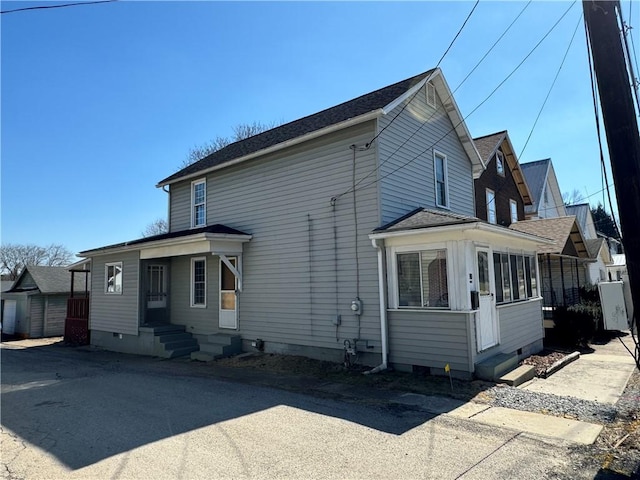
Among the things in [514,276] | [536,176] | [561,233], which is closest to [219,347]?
[514,276]

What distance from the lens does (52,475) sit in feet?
14.9

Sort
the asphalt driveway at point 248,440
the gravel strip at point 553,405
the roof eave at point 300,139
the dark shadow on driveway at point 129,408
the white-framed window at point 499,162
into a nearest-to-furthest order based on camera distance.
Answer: the asphalt driveway at point 248,440 < the dark shadow on driveway at point 129,408 < the gravel strip at point 553,405 < the roof eave at point 300,139 < the white-framed window at point 499,162

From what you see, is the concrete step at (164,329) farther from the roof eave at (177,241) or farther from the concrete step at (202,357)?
the roof eave at (177,241)

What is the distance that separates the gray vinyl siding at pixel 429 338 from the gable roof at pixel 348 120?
4830mm

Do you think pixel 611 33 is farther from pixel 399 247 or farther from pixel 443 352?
pixel 443 352

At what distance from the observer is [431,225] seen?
878 cm

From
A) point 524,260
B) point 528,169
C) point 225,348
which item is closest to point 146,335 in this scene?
point 225,348

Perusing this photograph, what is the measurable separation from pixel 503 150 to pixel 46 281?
27097mm

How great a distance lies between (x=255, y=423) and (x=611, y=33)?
22.5 ft

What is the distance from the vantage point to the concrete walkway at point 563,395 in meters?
5.74

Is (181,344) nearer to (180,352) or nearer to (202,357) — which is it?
(180,352)

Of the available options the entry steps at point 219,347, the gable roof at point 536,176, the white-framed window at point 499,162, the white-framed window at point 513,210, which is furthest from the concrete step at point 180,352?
the gable roof at point 536,176

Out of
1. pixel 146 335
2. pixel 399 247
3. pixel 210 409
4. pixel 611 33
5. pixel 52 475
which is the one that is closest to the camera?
pixel 52 475

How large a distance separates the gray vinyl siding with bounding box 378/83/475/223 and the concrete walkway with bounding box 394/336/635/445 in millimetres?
4514
